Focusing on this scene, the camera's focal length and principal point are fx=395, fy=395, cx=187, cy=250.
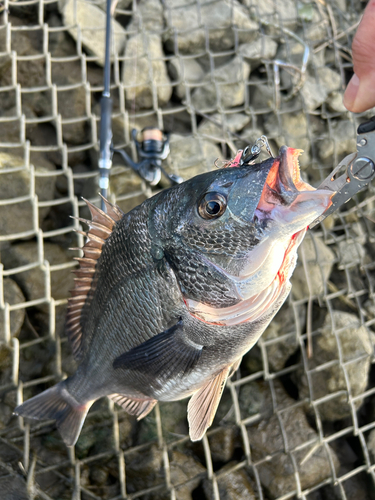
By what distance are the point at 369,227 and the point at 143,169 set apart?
1987 millimetres

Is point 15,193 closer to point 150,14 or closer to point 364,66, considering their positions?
point 150,14

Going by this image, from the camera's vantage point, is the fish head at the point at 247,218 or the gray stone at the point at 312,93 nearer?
the fish head at the point at 247,218

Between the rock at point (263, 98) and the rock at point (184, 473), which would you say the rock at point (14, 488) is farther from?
the rock at point (263, 98)

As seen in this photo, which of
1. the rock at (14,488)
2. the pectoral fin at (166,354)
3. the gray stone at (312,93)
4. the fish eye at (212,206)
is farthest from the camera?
the gray stone at (312,93)

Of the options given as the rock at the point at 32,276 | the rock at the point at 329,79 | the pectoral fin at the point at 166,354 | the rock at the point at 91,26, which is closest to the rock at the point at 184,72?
the rock at the point at 91,26

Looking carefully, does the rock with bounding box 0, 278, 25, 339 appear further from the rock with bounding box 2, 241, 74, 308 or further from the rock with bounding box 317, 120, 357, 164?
the rock with bounding box 317, 120, 357, 164

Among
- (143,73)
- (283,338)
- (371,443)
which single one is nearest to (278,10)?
(143,73)

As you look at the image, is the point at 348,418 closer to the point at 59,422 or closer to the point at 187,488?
the point at 187,488

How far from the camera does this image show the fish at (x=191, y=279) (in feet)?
3.94

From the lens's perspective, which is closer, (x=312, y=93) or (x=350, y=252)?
(x=350, y=252)

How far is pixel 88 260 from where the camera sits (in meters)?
1.71

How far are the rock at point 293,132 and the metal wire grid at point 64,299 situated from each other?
59mm

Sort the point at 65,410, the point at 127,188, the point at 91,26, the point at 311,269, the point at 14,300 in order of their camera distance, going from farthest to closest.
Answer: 1. the point at 91,26
2. the point at 311,269
3. the point at 127,188
4. the point at 14,300
5. the point at 65,410

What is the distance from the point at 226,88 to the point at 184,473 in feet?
9.46
